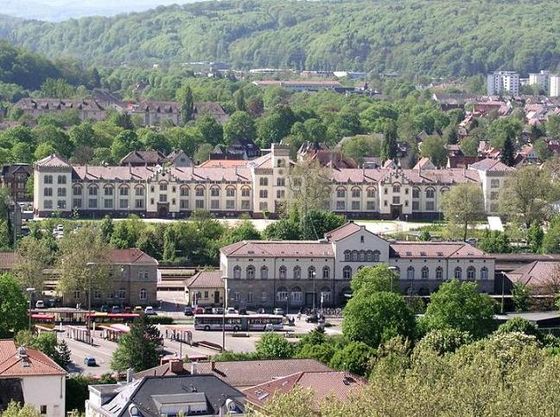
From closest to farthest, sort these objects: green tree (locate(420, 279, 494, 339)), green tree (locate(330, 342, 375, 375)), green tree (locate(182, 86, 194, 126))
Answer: green tree (locate(330, 342, 375, 375)), green tree (locate(420, 279, 494, 339)), green tree (locate(182, 86, 194, 126))

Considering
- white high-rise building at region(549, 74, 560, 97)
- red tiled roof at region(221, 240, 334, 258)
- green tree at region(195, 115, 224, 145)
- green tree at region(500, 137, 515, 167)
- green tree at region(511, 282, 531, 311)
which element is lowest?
green tree at region(511, 282, 531, 311)

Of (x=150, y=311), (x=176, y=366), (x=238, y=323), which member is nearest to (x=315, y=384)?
(x=176, y=366)

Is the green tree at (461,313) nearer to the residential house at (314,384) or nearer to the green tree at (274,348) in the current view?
the green tree at (274,348)

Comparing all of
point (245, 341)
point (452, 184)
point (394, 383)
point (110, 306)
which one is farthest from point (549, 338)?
point (452, 184)

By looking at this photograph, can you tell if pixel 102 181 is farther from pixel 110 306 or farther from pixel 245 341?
pixel 245 341

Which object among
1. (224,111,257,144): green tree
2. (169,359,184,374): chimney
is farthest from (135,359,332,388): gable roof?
(224,111,257,144): green tree

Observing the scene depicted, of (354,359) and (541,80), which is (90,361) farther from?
(541,80)

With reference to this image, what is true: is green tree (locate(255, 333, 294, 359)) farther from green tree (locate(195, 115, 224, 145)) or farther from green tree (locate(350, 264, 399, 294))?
green tree (locate(195, 115, 224, 145))
